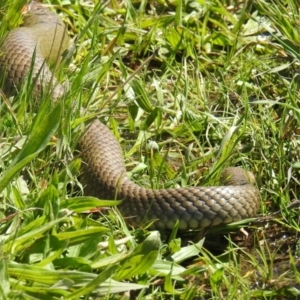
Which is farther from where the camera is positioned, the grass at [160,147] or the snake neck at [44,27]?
the snake neck at [44,27]

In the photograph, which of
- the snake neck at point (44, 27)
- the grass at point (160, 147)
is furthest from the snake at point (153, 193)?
the snake neck at point (44, 27)

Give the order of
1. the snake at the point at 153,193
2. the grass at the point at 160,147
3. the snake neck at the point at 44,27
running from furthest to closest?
the snake neck at the point at 44,27, the snake at the point at 153,193, the grass at the point at 160,147

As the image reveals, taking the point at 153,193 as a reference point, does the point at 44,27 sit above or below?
above

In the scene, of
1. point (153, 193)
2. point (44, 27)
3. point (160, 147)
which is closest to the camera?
point (153, 193)

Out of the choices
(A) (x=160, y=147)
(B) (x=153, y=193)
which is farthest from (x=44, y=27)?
(B) (x=153, y=193)


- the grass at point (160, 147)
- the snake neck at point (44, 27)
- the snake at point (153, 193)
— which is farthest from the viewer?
the snake neck at point (44, 27)

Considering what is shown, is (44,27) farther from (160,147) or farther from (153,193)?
(153,193)

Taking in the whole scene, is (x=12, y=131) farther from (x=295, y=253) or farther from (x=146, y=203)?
(x=295, y=253)

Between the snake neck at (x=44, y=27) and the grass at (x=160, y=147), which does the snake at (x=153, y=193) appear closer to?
the grass at (x=160, y=147)

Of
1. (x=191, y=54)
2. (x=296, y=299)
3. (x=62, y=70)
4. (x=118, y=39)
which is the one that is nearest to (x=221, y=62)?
(x=191, y=54)

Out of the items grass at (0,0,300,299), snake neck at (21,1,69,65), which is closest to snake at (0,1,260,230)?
grass at (0,0,300,299)
